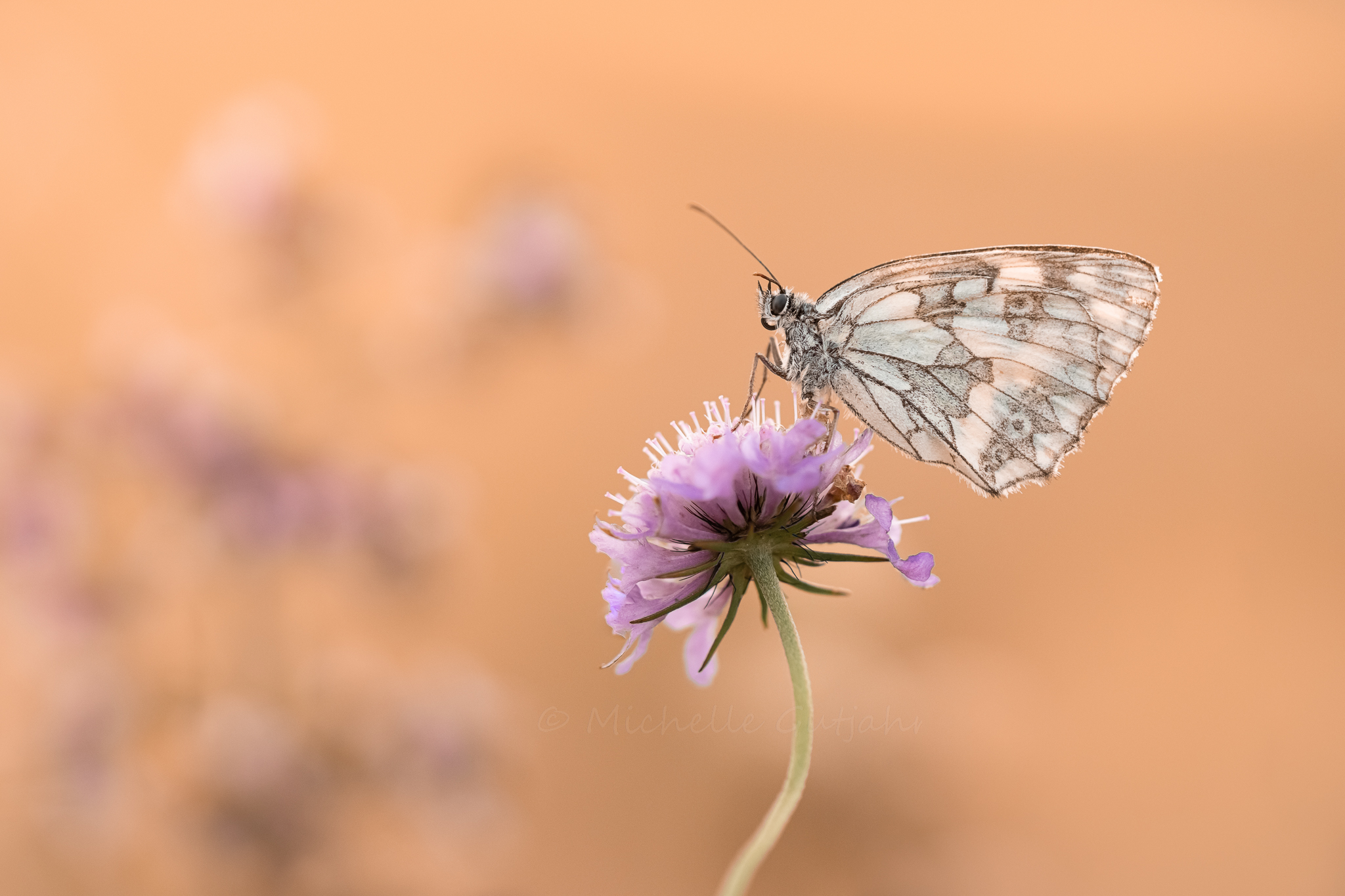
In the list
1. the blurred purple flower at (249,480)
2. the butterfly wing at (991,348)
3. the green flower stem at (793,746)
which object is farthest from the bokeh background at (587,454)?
the green flower stem at (793,746)

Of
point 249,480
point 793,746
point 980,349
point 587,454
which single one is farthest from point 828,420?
point 587,454

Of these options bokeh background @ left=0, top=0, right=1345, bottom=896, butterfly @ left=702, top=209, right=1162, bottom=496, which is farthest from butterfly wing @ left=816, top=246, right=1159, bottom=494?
bokeh background @ left=0, top=0, right=1345, bottom=896

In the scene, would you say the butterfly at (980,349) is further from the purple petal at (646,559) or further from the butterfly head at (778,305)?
the purple petal at (646,559)

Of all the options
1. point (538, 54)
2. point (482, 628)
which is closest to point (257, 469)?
point (482, 628)

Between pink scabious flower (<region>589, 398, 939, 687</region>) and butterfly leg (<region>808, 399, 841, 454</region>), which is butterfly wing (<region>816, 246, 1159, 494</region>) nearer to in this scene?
butterfly leg (<region>808, 399, 841, 454</region>)

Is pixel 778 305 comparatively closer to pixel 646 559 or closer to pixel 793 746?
pixel 646 559
